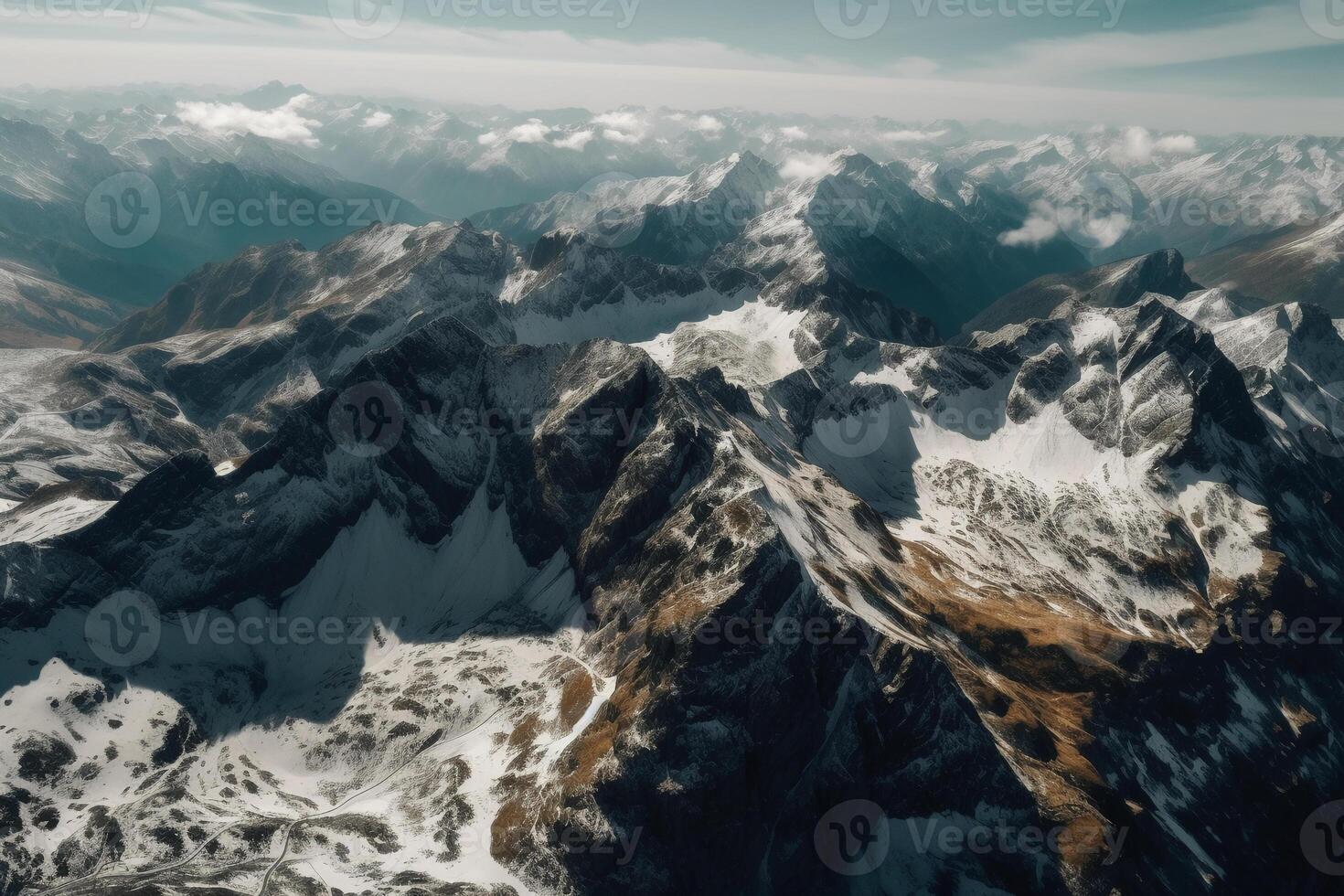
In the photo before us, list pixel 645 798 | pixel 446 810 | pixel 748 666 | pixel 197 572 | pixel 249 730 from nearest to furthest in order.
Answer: pixel 645 798 → pixel 748 666 → pixel 446 810 → pixel 249 730 → pixel 197 572

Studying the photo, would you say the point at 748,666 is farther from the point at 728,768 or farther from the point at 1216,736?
the point at 1216,736

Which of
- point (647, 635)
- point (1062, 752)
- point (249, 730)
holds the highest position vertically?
A: point (647, 635)

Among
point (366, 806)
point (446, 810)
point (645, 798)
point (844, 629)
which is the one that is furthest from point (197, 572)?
point (844, 629)

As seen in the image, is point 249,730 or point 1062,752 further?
point 249,730

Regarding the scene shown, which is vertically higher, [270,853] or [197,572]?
[197,572]

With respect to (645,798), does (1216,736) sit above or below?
below

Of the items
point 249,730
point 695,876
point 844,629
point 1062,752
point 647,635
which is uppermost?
point 844,629

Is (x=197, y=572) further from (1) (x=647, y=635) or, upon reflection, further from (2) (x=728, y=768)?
(2) (x=728, y=768)

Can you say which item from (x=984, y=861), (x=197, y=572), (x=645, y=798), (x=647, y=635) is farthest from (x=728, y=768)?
(x=197, y=572)

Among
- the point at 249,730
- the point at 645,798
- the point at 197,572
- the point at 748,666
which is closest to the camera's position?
Answer: the point at 645,798
